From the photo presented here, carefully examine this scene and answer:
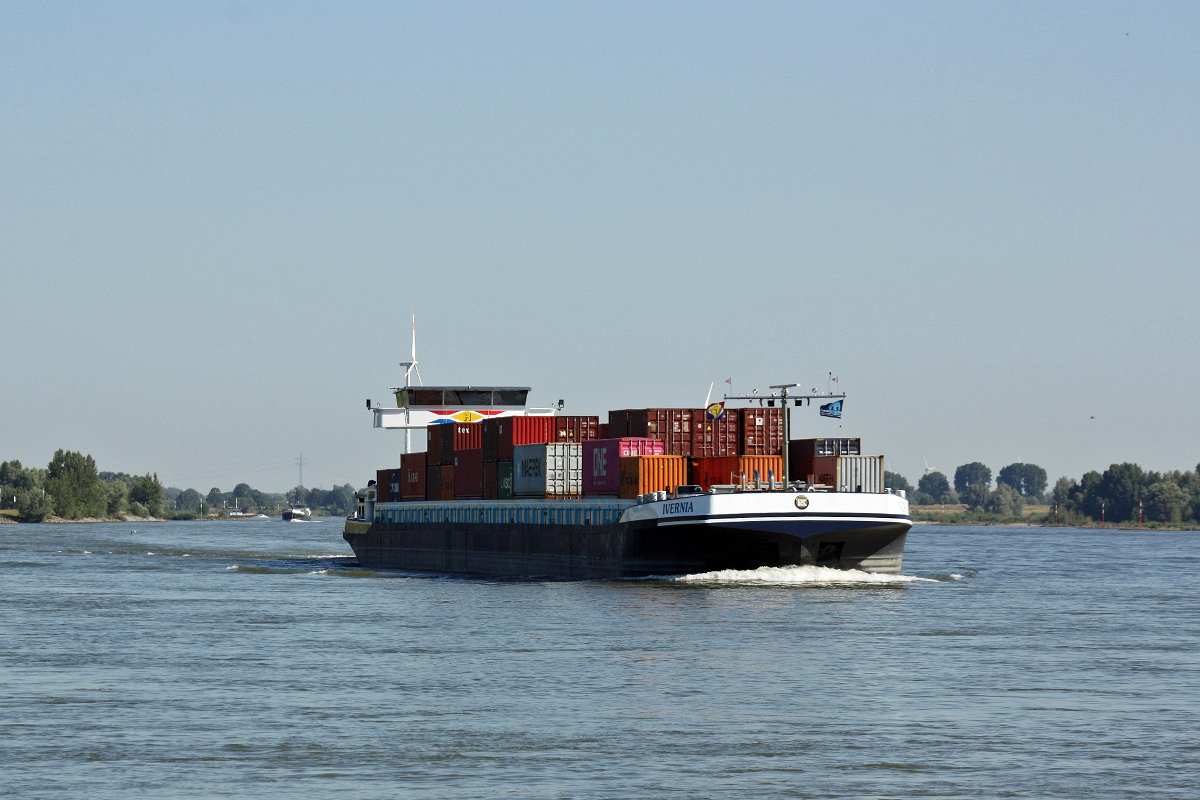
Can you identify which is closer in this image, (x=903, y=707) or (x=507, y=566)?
(x=903, y=707)

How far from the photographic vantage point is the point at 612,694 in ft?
94.9

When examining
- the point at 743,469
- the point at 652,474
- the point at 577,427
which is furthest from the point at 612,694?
the point at 577,427

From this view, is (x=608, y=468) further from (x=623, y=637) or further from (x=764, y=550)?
(x=623, y=637)

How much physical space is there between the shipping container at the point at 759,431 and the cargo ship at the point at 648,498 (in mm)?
53

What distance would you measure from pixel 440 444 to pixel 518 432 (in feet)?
38.4

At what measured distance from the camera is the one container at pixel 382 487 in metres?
91.6

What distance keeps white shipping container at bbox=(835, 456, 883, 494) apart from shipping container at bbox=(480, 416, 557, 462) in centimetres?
1681

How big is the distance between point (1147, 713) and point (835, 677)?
662cm

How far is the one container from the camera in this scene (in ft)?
301

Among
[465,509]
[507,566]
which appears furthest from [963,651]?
[465,509]

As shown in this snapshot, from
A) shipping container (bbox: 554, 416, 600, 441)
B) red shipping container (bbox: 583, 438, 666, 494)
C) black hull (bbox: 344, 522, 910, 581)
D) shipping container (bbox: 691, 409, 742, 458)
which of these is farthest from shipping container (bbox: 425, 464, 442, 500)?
shipping container (bbox: 691, 409, 742, 458)

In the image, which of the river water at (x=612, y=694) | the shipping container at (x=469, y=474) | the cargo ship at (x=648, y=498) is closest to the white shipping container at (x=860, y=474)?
the cargo ship at (x=648, y=498)

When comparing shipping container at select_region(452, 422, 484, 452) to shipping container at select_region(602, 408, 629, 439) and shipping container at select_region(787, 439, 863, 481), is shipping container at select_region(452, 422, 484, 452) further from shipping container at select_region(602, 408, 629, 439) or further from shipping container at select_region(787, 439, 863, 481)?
shipping container at select_region(787, 439, 863, 481)

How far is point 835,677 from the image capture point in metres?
31.3
